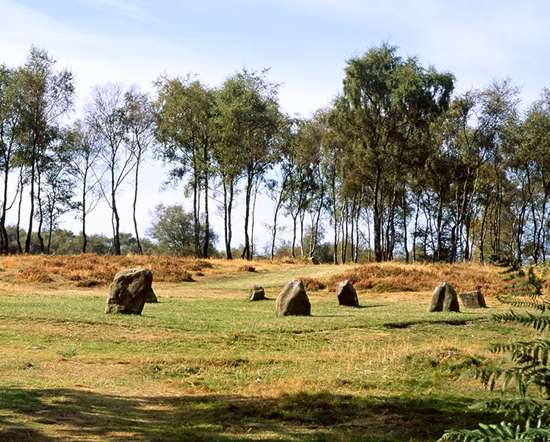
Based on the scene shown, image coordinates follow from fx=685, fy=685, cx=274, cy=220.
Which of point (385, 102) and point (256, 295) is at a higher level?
point (385, 102)

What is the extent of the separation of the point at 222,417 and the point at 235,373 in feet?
11.2

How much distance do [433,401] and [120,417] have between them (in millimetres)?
4997

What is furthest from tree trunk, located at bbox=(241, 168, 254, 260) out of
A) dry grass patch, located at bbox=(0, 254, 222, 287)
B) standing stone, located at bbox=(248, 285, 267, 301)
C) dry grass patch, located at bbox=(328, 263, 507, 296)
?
standing stone, located at bbox=(248, 285, 267, 301)

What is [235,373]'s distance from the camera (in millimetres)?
13438

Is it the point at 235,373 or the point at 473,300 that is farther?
the point at 473,300

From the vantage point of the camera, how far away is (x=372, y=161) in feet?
185

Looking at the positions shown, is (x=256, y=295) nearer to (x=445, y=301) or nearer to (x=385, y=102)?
(x=445, y=301)

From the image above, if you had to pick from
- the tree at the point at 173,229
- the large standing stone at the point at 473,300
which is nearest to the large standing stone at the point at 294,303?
the large standing stone at the point at 473,300

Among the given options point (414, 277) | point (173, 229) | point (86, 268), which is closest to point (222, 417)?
point (414, 277)

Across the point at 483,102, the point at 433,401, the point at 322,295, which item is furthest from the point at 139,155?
the point at 433,401

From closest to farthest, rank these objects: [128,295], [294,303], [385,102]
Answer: [128,295]
[294,303]
[385,102]

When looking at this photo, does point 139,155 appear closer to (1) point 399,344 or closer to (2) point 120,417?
(1) point 399,344

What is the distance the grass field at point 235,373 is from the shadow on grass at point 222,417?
28mm

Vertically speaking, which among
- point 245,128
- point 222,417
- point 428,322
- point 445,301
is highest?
point 245,128
